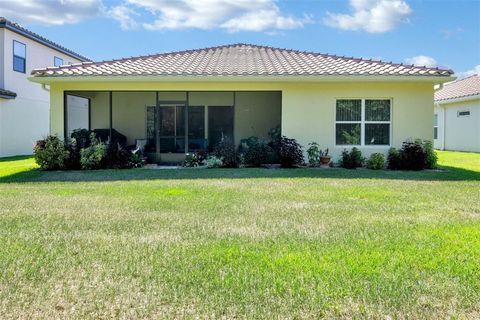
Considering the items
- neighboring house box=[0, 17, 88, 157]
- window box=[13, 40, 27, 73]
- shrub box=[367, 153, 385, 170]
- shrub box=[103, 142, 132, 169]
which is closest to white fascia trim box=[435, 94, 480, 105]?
shrub box=[367, 153, 385, 170]

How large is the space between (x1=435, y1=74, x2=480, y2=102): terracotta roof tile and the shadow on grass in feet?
38.3

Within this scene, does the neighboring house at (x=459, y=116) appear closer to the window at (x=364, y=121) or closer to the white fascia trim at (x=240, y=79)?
the window at (x=364, y=121)

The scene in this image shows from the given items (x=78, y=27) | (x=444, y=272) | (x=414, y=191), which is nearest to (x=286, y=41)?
(x=78, y=27)

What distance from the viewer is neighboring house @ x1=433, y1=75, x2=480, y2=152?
76.9 ft

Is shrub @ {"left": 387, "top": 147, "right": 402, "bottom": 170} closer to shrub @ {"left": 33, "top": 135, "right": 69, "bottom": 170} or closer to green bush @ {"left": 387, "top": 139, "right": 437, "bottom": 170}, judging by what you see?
green bush @ {"left": 387, "top": 139, "right": 437, "bottom": 170}

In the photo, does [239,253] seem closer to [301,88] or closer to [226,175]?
[226,175]

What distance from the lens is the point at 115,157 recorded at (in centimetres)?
1470

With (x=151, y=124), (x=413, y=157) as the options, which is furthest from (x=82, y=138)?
(x=413, y=157)

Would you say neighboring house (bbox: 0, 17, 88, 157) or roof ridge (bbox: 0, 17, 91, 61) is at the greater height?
roof ridge (bbox: 0, 17, 91, 61)

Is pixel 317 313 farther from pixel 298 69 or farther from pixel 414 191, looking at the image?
pixel 298 69

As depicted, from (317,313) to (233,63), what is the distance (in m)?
14.1

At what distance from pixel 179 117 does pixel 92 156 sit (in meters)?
4.76

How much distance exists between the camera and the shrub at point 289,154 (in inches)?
575

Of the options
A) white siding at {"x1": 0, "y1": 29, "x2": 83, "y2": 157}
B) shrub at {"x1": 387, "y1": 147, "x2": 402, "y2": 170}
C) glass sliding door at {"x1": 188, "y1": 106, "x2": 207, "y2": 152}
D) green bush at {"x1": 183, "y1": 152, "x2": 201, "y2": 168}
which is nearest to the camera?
shrub at {"x1": 387, "y1": 147, "x2": 402, "y2": 170}
